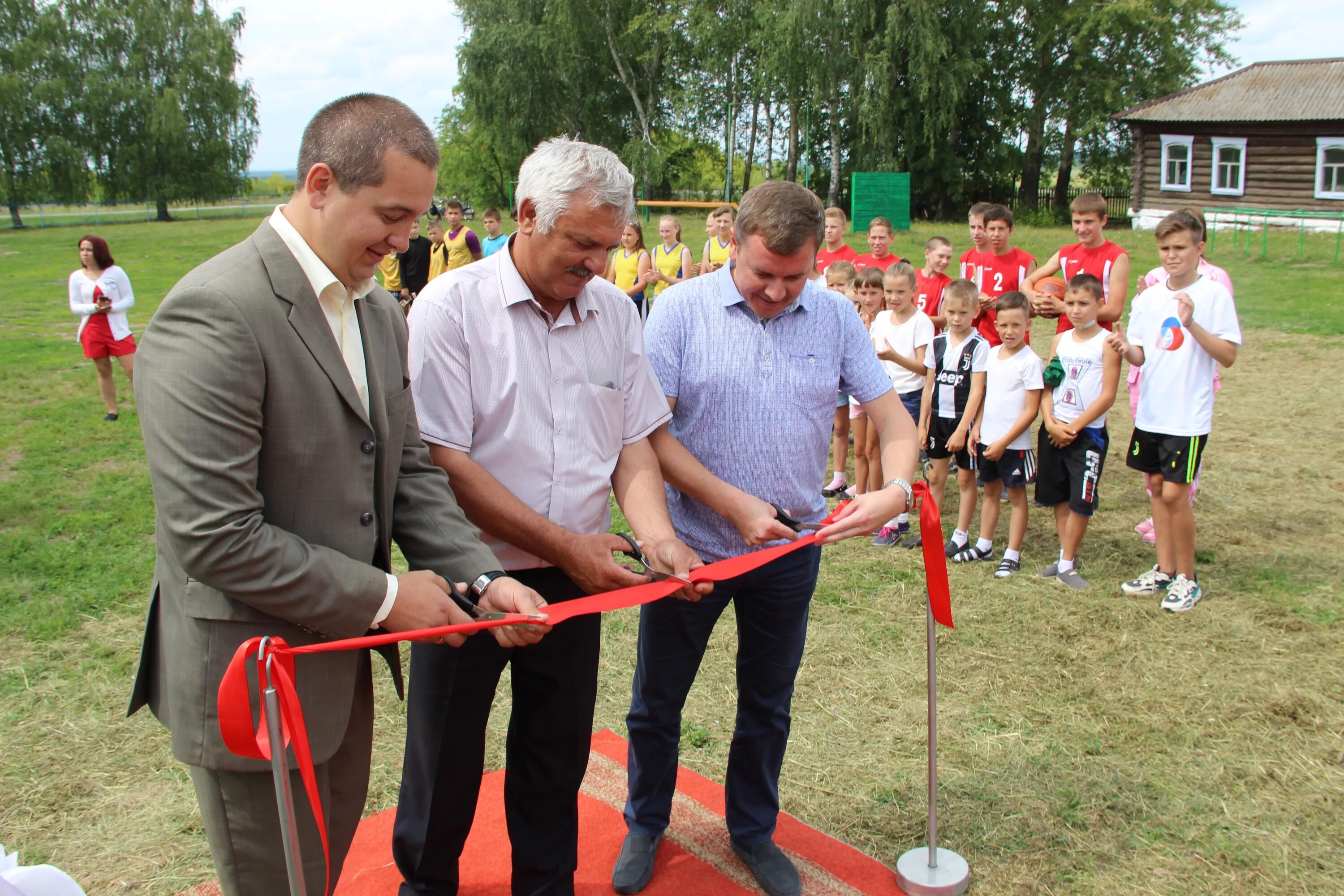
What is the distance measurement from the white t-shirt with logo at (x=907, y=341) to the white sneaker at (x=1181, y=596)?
216 cm

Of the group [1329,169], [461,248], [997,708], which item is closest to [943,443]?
[997,708]

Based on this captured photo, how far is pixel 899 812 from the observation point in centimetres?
362

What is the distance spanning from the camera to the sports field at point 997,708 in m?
3.40

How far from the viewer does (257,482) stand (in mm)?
1922

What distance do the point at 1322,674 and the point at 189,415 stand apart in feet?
16.0

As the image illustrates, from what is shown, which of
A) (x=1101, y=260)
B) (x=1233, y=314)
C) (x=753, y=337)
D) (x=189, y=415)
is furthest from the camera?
(x=1101, y=260)

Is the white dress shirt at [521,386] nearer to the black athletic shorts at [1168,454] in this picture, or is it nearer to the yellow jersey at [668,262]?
the black athletic shorts at [1168,454]

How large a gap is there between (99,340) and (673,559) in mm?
9039

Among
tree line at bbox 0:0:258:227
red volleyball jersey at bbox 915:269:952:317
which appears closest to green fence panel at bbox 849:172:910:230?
red volleyball jersey at bbox 915:269:952:317

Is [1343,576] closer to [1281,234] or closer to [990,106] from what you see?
[1281,234]

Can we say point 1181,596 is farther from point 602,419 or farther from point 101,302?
point 101,302

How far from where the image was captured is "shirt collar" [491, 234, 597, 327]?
2549mm

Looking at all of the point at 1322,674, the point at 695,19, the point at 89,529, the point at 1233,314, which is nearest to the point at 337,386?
the point at 1322,674

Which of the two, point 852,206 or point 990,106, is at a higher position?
point 990,106
